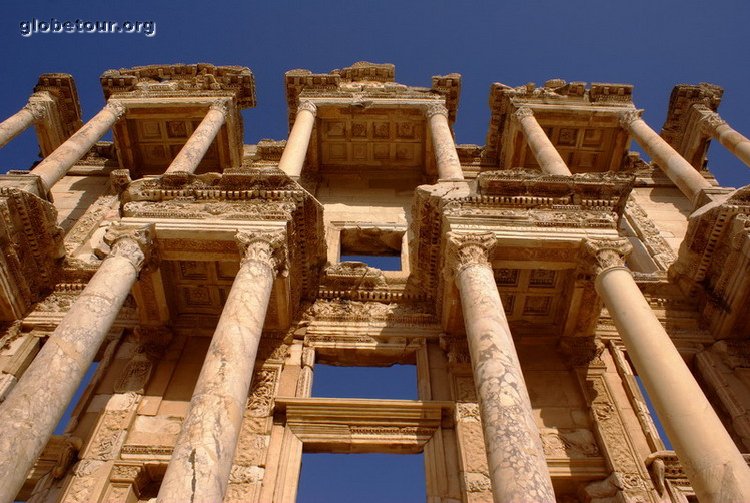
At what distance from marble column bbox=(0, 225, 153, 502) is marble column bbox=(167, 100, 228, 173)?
3.90 m

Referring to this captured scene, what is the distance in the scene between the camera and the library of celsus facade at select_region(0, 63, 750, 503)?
8.00 meters

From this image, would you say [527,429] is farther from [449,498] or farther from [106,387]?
[106,387]

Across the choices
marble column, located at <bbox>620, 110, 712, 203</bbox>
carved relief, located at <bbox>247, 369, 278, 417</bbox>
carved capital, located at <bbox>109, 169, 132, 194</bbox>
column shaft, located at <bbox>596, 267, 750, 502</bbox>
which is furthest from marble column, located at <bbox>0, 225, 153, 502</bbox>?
marble column, located at <bbox>620, 110, 712, 203</bbox>

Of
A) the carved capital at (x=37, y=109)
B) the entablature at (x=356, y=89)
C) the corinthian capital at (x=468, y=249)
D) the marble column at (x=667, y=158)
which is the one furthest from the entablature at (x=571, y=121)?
the carved capital at (x=37, y=109)

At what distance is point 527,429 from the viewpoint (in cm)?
757

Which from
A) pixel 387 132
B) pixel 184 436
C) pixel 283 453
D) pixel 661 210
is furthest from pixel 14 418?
pixel 661 210

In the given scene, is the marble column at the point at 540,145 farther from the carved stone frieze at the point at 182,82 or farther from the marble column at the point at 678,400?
the carved stone frieze at the point at 182,82

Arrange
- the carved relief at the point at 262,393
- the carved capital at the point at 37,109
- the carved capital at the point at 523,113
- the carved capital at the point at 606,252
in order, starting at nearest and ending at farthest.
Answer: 1. the carved capital at the point at 606,252
2. the carved relief at the point at 262,393
3. the carved capital at the point at 37,109
4. the carved capital at the point at 523,113

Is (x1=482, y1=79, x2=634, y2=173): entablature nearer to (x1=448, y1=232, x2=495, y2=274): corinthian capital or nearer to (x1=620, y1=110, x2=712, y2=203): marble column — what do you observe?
(x1=620, y1=110, x2=712, y2=203): marble column

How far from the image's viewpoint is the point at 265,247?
1096 centimetres

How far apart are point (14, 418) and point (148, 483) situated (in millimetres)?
3548

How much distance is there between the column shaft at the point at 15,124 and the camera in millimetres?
15945

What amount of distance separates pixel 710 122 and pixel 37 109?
2052 cm

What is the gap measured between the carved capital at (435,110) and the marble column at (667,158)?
561cm
